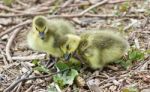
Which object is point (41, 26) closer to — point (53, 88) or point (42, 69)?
point (42, 69)

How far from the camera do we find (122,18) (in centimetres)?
483

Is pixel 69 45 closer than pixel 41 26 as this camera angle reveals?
Yes

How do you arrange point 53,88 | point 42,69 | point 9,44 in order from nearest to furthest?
1. point 53,88
2. point 42,69
3. point 9,44

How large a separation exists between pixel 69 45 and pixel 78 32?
3.00 feet

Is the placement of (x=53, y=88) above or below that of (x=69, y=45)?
below

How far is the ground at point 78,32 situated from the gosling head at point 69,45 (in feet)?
0.62

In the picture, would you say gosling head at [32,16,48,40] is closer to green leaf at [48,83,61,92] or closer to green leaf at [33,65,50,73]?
green leaf at [33,65,50,73]

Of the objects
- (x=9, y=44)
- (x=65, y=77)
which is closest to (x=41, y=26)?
(x=65, y=77)

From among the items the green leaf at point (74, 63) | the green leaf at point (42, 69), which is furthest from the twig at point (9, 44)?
the green leaf at point (74, 63)

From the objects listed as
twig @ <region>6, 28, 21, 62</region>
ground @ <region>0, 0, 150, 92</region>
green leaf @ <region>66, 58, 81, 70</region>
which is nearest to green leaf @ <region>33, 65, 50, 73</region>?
ground @ <region>0, 0, 150, 92</region>

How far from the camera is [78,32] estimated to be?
4551 mm

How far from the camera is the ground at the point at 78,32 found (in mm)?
3631

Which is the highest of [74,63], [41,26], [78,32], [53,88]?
[41,26]

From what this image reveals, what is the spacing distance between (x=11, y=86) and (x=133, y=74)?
0.90m
